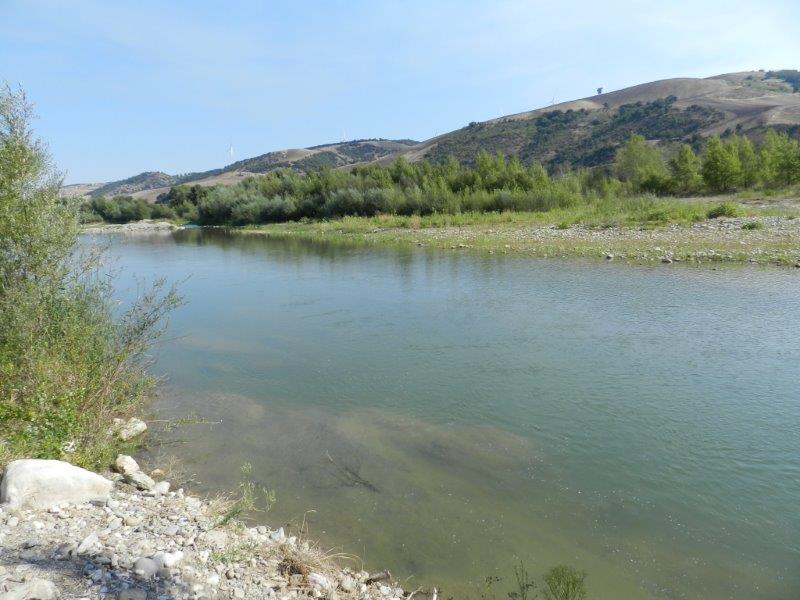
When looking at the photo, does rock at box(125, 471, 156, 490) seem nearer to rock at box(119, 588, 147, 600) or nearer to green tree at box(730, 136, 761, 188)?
rock at box(119, 588, 147, 600)

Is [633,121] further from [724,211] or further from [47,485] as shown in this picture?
[47,485]

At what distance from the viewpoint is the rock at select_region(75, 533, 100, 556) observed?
3.76 meters

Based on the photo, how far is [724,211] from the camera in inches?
989

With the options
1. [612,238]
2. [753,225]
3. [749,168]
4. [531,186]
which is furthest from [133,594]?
[749,168]

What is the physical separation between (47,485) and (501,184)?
3900 centimetres

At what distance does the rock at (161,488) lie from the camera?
548 cm

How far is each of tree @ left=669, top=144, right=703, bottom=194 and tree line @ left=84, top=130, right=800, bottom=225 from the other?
0.21 feet

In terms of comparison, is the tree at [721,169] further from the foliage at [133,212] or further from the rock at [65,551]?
the foliage at [133,212]

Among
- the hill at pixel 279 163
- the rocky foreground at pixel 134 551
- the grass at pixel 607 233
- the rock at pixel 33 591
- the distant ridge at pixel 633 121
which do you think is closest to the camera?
the rock at pixel 33 591

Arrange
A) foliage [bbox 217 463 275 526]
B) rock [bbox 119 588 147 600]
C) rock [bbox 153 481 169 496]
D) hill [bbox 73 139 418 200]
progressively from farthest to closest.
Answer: hill [bbox 73 139 418 200]
rock [bbox 153 481 169 496]
foliage [bbox 217 463 275 526]
rock [bbox 119 588 147 600]

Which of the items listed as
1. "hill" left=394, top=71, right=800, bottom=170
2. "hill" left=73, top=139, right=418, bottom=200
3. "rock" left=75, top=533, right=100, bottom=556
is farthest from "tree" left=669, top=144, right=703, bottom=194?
"hill" left=73, top=139, right=418, bottom=200

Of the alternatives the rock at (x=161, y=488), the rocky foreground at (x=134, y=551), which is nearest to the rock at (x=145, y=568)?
the rocky foreground at (x=134, y=551)

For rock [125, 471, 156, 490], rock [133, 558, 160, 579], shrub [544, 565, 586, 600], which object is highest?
rock [133, 558, 160, 579]

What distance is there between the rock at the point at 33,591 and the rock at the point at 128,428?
3.85 m
